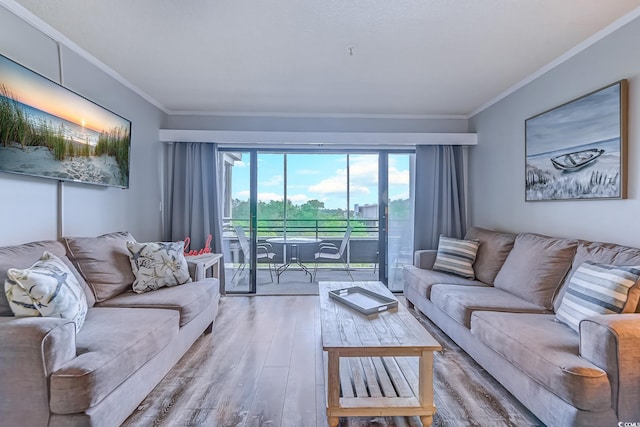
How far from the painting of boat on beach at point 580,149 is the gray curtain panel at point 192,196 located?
348cm

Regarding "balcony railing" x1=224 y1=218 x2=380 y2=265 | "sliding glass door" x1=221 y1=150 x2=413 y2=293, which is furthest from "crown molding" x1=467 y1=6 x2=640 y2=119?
"balcony railing" x1=224 y1=218 x2=380 y2=265

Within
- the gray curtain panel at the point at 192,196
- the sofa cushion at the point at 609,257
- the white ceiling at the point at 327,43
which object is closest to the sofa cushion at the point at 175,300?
the gray curtain panel at the point at 192,196

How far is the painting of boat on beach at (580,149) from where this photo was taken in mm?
2139

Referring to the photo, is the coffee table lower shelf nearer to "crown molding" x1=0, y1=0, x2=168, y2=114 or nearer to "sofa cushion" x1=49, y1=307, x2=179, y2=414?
"sofa cushion" x1=49, y1=307, x2=179, y2=414

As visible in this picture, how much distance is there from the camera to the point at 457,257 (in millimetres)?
3273

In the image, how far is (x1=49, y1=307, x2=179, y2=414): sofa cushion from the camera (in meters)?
1.33

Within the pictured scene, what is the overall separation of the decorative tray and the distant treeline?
2224 mm

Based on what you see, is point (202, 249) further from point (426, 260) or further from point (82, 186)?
point (426, 260)

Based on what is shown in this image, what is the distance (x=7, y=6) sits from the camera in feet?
A: 6.38

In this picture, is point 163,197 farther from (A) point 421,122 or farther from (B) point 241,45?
(A) point 421,122

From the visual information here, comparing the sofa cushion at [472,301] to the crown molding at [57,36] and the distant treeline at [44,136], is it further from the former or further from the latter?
the crown molding at [57,36]

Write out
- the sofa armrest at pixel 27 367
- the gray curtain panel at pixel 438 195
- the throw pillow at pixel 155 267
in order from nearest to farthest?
the sofa armrest at pixel 27 367, the throw pillow at pixel 155 267, the gray curtain panel at pixel 438 195

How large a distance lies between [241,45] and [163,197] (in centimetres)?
236

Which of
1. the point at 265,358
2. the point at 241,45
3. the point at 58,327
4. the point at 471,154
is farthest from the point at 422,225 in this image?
the point at 58,327
